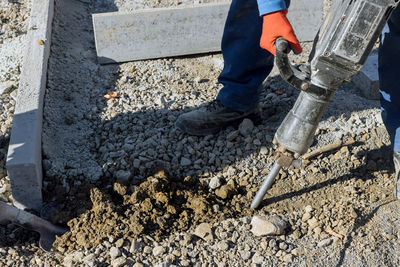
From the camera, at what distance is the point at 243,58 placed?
10.7ft

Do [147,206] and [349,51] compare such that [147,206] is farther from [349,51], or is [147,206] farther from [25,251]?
[349,51]

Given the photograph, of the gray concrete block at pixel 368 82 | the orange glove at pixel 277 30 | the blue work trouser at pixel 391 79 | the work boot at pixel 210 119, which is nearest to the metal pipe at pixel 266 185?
the orange glove at pixel 277 30

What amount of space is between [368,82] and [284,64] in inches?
71.9

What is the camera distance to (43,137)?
328 centimetres

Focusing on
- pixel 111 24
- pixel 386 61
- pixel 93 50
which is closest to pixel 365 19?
pixel 386 61

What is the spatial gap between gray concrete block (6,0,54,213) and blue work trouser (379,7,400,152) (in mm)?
2173

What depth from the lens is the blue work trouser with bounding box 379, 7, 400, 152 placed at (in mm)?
2779

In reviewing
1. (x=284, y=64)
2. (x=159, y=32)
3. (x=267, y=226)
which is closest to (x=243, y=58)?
(x=284, y=64)

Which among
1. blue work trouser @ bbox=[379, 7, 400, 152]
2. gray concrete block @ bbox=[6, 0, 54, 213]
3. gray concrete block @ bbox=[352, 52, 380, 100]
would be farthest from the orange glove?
gray concrete block @ bbox=[352, 52, 380, 100]

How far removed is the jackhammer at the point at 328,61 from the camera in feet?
6.83

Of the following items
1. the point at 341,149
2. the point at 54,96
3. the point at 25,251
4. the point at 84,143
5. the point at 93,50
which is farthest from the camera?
the point at 93,50

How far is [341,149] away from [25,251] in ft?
6.73

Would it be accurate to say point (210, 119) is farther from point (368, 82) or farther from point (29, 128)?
point (368, 82)

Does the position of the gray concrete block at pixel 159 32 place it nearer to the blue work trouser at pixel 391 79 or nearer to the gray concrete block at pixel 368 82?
the gray concrete block at pixel 368 82
